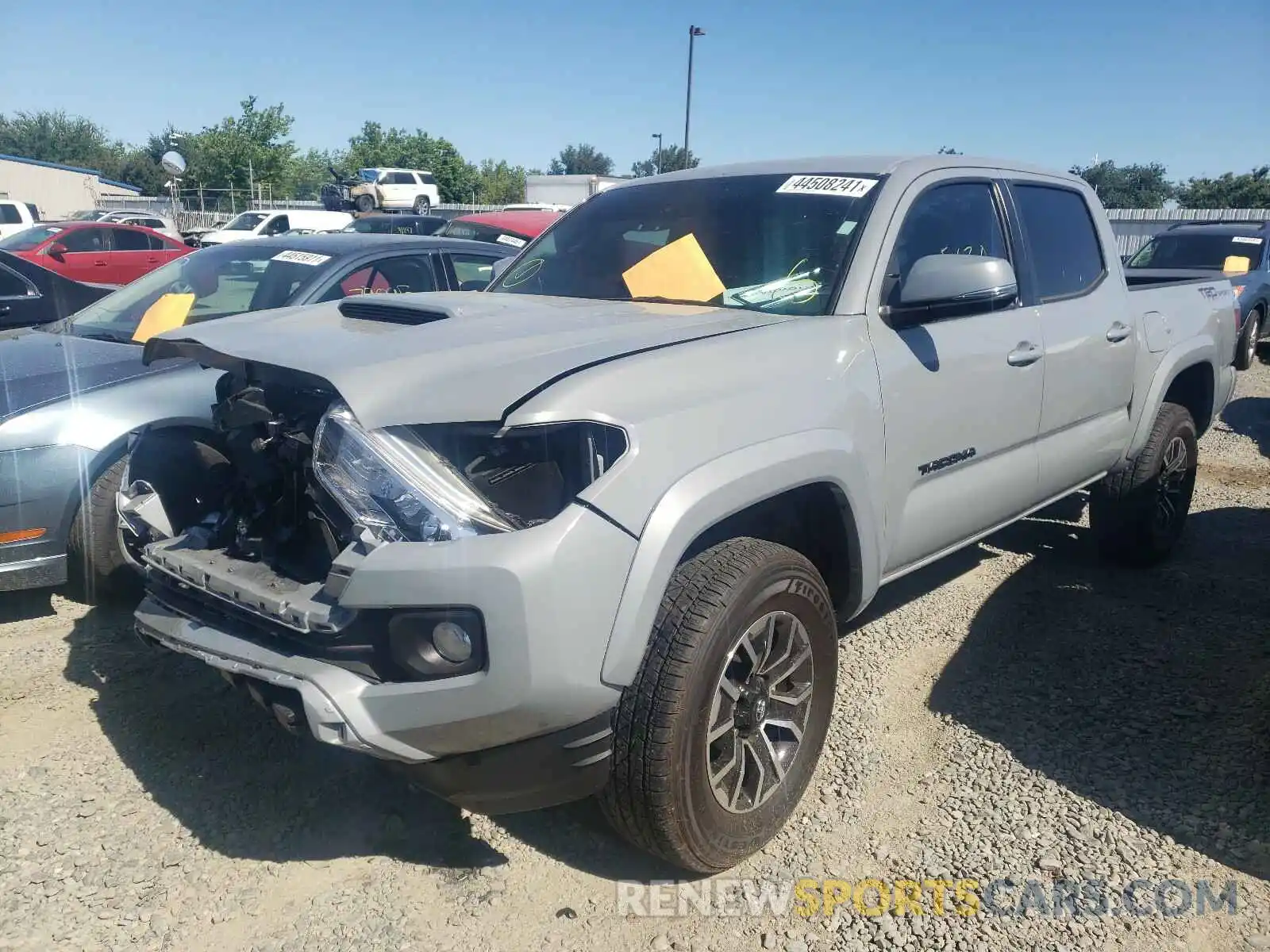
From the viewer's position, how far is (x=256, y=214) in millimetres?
24797

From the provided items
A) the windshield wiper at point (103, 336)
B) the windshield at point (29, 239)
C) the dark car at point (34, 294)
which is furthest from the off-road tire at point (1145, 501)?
the windshield at point (29, 239)

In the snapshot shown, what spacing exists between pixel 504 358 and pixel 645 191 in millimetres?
1813

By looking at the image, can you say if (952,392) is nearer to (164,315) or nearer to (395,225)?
(164,315)

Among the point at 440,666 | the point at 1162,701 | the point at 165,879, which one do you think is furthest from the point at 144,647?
the point at 1162,701

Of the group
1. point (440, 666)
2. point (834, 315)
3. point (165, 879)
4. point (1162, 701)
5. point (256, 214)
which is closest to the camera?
point (440, 666)

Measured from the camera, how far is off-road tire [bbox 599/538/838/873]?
87.7 inches

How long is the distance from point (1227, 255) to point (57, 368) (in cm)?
1272

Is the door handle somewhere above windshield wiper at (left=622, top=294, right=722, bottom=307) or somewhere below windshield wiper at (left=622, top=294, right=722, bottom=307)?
below

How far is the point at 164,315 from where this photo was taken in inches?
189

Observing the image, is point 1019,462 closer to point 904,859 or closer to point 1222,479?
point 904,859

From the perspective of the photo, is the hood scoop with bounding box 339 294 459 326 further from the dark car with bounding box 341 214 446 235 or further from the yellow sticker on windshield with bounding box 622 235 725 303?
the dark car with bounding box 341 214 446 235

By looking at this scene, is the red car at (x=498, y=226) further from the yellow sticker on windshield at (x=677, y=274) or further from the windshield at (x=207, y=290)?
the yellow sticker on windshield at (x=677, y=274)

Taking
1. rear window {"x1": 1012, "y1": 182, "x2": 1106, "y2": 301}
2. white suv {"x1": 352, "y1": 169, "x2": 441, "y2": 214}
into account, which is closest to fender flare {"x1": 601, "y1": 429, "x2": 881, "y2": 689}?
rear window {"x1": 1012, "y1": 182, "x2": 1106, "y2": 301}

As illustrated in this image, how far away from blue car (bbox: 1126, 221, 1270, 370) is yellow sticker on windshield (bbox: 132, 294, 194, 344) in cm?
1086
